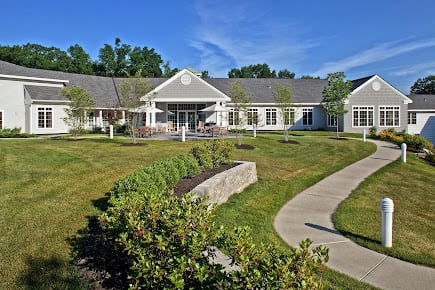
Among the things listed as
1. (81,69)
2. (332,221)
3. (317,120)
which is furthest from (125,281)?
(81,69)

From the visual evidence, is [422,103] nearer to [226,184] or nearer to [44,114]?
[226,184]

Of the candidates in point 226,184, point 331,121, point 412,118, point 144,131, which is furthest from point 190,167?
point 412,118

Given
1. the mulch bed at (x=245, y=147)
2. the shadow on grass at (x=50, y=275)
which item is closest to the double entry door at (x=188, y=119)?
the mulch bed at (x=245, y=147)

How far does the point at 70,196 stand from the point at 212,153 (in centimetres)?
459

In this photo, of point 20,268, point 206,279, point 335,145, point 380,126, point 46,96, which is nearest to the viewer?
point 206,279

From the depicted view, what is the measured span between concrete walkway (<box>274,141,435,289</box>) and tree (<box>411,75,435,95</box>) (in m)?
84.3

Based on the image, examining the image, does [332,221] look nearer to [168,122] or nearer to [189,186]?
[189,186]

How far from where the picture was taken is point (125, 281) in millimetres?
4324

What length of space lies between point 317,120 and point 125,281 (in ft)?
116

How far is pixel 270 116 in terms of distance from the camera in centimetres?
3694

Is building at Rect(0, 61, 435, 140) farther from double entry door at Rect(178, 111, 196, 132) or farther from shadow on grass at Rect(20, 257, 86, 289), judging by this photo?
shadow on grass at Rect(20, 257, 86, 289)

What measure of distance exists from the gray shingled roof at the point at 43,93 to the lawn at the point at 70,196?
14230 mm

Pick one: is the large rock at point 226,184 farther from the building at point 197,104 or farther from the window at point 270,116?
the window at point 270,116

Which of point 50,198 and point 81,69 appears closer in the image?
point 50,198
